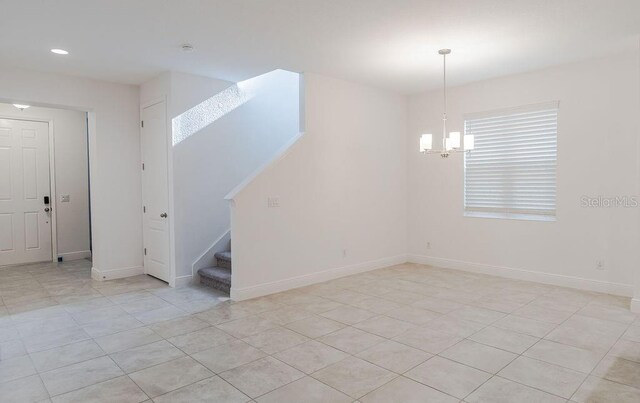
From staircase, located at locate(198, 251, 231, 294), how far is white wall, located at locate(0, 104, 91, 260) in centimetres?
335

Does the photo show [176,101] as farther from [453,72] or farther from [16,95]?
[453,72]

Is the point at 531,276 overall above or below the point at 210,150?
below

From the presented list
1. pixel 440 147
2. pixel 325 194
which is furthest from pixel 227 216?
pixel 440 147

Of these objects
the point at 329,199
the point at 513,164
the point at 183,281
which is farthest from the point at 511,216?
the point at 183,281

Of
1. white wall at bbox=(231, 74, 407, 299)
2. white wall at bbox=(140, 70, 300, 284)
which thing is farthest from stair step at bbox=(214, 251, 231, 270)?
white wall at bbox=(231, 74, 407, 299)

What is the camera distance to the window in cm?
499

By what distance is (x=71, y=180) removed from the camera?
6938 millimetres

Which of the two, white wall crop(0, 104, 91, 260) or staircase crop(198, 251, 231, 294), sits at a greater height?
white wall crop(0, 104, 91, 260)

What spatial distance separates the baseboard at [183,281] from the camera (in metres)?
4.96

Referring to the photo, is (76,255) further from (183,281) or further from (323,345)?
(323,345)

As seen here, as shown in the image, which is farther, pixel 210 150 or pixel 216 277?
pixel 210 150

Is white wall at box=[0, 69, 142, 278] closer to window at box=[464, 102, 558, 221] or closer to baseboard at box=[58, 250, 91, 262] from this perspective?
baseboard at box=[58, 250, 91, 262]

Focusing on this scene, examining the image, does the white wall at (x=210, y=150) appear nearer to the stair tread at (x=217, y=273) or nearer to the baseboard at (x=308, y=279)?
the stair tread at (x=217, y=273)

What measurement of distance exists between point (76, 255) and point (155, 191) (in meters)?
2.84
